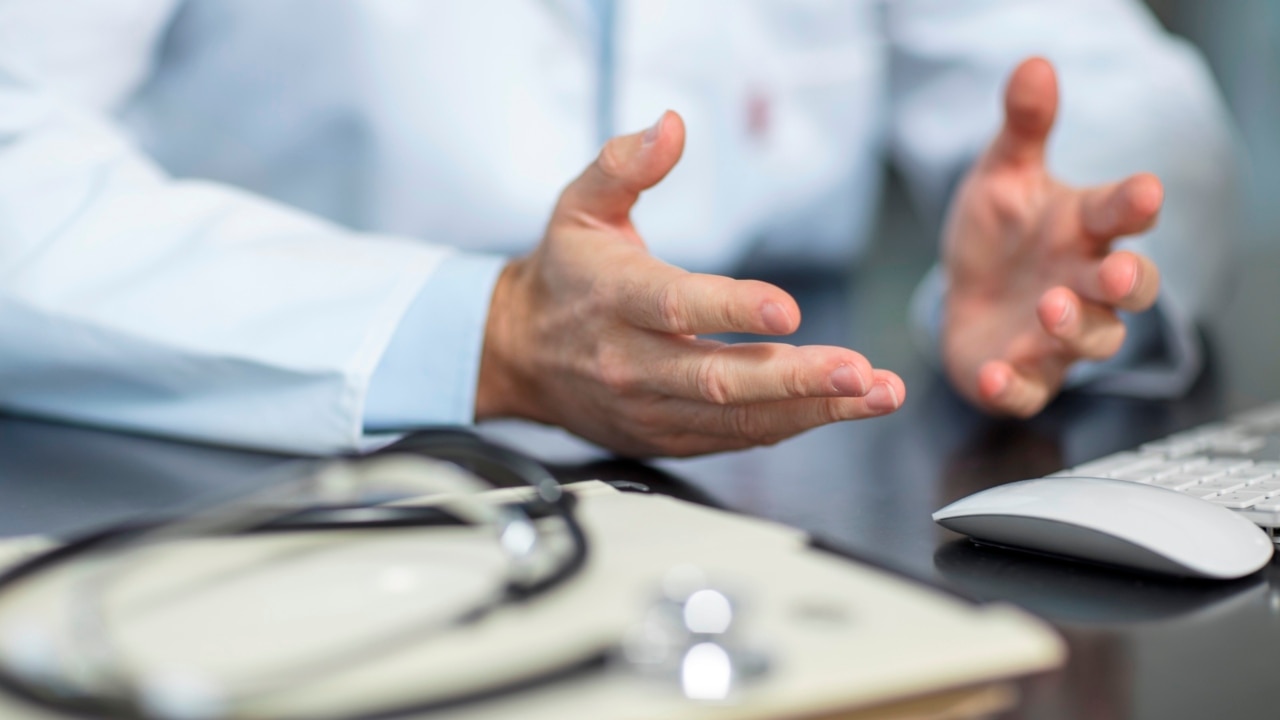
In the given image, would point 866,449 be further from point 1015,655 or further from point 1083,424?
point 1015,655

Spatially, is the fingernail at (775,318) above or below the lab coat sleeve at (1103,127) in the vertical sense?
below

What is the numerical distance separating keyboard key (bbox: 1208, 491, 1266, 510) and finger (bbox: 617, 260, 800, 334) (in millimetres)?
156

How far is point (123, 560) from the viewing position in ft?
0.82

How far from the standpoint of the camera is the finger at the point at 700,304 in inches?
15.9

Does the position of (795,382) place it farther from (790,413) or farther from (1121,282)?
(1121,282)

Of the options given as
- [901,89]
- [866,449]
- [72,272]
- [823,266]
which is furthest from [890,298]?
[72,272]

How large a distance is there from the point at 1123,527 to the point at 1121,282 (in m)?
0.27

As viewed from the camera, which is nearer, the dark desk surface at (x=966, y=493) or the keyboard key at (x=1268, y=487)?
the dark desk surface at (x=966, y=493)

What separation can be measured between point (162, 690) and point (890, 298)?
1088 millimetres

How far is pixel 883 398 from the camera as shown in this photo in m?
0.40

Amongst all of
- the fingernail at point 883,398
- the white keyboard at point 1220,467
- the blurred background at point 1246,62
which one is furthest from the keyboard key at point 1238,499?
the blurred background at point 1246,62

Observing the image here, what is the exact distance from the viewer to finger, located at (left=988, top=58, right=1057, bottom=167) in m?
0.66

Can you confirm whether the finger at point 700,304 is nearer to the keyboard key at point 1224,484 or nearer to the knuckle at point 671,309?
the knuckle at point 671,309

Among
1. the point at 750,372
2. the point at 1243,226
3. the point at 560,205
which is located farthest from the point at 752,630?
the point at 1243,226
